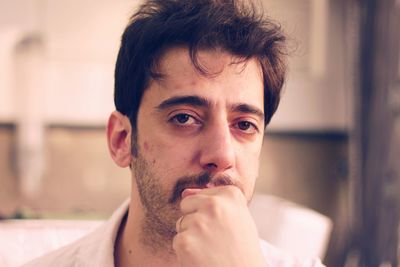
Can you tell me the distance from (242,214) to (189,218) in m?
0.10

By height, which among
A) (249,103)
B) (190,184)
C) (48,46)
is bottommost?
(48,46)

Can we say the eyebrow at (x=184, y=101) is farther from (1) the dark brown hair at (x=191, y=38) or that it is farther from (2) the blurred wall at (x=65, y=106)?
(2) the blurred wall at (x=65, y=106)

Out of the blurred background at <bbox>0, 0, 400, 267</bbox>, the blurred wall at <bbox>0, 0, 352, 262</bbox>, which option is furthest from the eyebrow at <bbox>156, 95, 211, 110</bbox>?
the blurred wall at <bbox>0, 0, 352, 262</bbox>

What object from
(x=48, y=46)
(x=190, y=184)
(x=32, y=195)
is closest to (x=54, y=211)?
(x=32, y=195)

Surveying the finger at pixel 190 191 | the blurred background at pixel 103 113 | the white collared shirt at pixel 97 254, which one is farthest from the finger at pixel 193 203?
the blurred background at pixel 103 113

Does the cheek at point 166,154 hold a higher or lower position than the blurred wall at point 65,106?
higher

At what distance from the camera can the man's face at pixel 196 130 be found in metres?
1.41

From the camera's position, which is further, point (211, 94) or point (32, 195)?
point (32, 195)

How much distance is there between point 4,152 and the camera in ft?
12.8

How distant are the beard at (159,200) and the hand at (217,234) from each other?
0.48ft

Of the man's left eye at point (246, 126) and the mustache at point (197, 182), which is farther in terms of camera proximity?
the man's left eye at point (246, 126)

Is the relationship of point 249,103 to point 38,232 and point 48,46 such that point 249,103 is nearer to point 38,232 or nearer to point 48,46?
point 38,232

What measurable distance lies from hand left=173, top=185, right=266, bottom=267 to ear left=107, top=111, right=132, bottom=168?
0.45 m

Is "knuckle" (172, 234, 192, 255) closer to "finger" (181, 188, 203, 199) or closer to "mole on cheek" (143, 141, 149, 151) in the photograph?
"finger" (181, 188, 203, 199)
